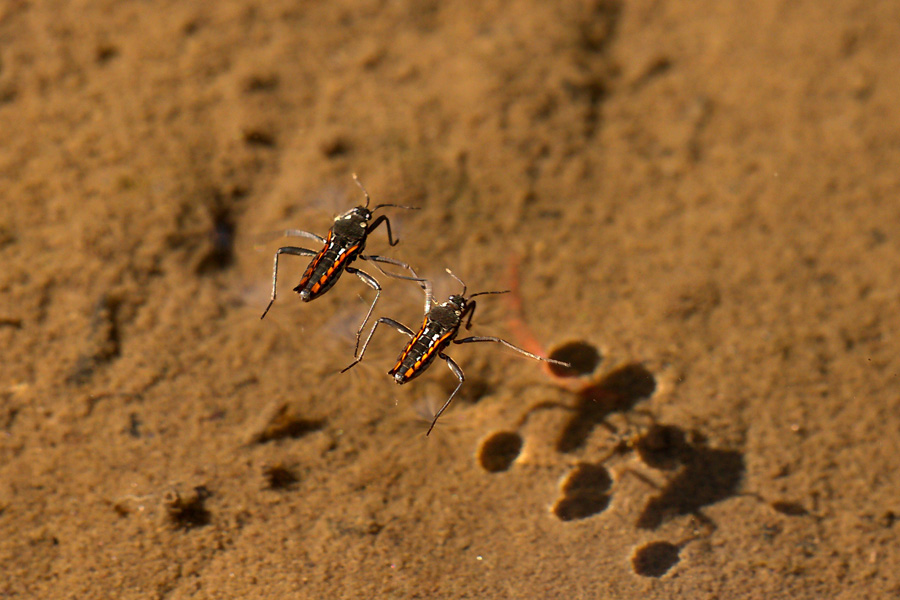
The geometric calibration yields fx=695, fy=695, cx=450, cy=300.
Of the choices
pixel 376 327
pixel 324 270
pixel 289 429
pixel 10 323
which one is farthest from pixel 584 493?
pixel 10 323

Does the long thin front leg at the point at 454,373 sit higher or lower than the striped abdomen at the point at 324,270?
lower

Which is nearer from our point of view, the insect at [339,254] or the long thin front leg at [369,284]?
the insect at [339,254]

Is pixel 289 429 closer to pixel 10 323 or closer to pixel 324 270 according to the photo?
pixel 324 270

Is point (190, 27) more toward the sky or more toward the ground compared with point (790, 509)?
more toward the sky

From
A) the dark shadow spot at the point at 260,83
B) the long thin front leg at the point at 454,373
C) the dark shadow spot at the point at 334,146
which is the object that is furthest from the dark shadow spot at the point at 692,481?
the dark shadow spot at the point at 260,83

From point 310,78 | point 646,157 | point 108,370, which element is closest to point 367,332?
point 108,370

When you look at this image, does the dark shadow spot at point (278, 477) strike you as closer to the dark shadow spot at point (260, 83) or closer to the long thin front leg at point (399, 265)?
the long thin front leg at point (399, 265)
